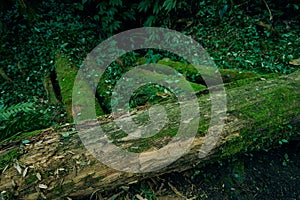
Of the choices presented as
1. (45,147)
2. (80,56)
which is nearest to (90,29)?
(80,56)

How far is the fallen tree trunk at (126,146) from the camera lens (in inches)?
94.2

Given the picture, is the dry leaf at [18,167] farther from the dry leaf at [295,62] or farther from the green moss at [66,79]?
the dry leaf at [295,62]

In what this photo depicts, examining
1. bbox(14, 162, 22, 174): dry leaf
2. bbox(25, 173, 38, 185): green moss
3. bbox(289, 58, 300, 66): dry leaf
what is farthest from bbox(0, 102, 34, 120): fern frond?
bbox(289, 58, 300, 66): dry leaf

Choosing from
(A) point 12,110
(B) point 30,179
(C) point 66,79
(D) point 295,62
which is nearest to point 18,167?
(B) point 30,179

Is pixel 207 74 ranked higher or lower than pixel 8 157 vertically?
lower

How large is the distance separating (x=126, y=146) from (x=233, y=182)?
127cm

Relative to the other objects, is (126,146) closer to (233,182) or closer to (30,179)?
(30,179)

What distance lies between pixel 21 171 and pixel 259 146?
243cm

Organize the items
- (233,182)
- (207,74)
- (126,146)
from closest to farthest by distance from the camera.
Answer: (126,146) → (233,182) → (207,74)

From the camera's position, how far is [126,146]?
2596 mm

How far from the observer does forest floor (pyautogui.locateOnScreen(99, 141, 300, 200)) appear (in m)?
2.78

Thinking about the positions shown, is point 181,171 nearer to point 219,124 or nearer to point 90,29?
point 219,124

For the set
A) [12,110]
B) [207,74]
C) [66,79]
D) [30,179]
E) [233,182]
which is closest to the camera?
[30,179]

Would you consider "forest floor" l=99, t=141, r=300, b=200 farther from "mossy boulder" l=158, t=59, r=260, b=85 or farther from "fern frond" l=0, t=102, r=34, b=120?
"fern frond" l=0, t=102, r=34, b=120
